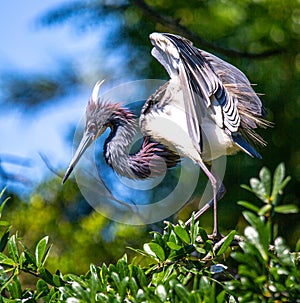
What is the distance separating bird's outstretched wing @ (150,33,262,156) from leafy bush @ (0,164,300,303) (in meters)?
0.29

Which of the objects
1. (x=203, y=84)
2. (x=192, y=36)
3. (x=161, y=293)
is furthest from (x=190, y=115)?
(x=192, y=36)

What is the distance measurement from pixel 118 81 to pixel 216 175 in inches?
24.5

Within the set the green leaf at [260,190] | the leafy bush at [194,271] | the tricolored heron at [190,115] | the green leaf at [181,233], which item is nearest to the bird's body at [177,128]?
the tricolored heron at [190,115]

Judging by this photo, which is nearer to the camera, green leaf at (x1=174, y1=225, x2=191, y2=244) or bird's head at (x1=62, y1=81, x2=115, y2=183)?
green leaf at (x1=174, y1=225, x2=191, y2=244)

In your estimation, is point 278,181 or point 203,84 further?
point 203,84

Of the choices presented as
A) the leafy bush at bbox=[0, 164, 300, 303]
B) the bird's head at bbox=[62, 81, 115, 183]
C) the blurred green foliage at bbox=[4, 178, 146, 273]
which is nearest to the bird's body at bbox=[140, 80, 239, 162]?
the bird's head at bbox=[62, 81, 115, 183]

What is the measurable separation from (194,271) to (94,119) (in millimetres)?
759

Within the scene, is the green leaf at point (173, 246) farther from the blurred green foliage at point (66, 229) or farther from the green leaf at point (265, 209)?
the blurred green foliage at point (66, 229)

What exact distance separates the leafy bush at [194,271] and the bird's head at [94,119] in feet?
1.94

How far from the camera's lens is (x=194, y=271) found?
0.82 metres

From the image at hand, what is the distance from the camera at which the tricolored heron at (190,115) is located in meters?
1.19

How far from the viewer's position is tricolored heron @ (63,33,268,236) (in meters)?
1.19

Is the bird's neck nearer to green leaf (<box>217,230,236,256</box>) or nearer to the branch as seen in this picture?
the branch

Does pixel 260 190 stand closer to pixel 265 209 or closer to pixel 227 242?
pixel 265 209
